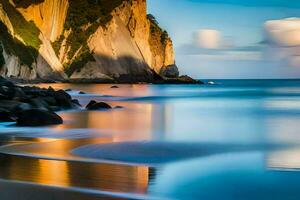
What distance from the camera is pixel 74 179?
25.7ft

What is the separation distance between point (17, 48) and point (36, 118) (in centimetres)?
5873

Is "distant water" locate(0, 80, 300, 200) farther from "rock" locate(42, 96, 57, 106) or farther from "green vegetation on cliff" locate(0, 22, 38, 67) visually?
"green vegetation on cliff" locate(0, 22, 38, 67)

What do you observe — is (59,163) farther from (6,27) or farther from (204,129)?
(6,27)

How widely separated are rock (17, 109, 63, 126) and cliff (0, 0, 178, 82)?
54988mm

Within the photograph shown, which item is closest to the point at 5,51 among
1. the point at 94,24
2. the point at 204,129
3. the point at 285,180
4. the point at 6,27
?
the point at 6,27

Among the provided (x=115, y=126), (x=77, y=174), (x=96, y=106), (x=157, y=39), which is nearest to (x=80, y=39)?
(x=157, y=39)

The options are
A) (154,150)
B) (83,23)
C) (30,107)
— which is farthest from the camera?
(83,23)

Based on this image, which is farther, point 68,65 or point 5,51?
point 68,65

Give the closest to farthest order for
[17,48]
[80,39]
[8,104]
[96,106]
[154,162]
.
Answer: [154,162]
[8,104]
[96,106]
[17,48]
[80,39]

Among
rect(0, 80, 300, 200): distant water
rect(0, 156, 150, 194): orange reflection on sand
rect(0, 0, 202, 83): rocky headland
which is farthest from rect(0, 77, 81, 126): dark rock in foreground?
rect(0, 0, 202, 83): rocky headland

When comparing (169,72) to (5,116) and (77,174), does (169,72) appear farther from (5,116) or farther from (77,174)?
(77,174)

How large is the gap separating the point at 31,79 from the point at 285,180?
68.8 metres

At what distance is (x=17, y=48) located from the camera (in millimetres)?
72875

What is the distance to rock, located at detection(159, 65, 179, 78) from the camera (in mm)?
128425
